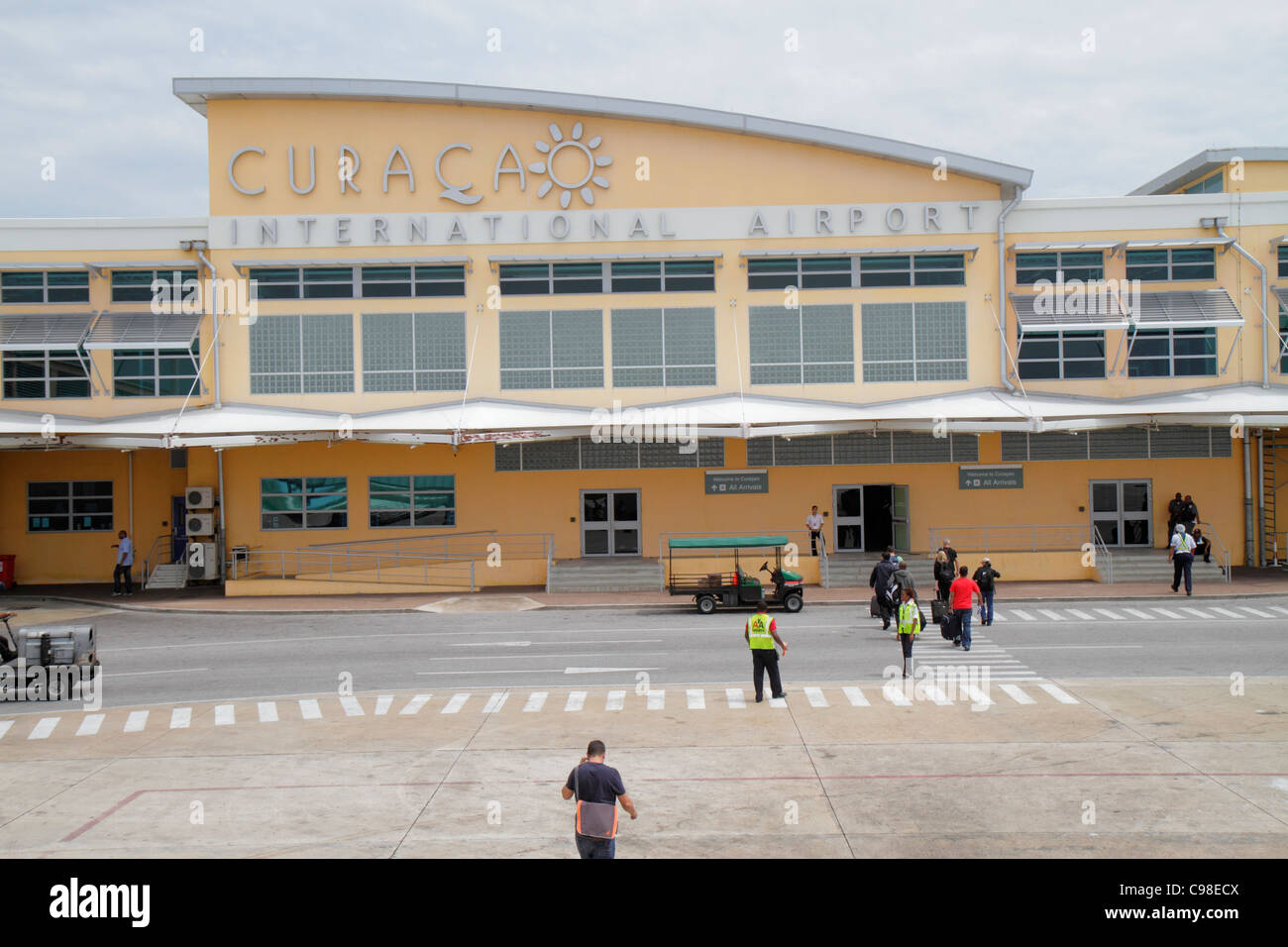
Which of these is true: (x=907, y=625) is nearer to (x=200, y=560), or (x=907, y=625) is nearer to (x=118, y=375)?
(x=200, y=560)

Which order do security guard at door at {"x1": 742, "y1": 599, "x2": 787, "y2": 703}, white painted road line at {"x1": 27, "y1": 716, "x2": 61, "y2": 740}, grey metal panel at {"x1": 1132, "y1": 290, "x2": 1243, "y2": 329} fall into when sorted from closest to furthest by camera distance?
1. white painted road line at {"x1": 27, "y1": 716, "x2": 61, "y2": 740}
2. security guard at door at {"x1": 742, "y1": 599, "x2": 787, "y2": 703}
3. grey metal panel at {"x1": 1132, "y1": 290, "x2": 1243, "y2": 329}

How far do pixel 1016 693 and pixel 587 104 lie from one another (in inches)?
966

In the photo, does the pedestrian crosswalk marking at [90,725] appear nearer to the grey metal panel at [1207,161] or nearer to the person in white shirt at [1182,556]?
the person in white shirt at [1182,556]

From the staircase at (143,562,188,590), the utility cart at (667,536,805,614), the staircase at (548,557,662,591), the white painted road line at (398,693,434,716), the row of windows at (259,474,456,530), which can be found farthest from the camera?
the row of windows at (259,474,456,530)

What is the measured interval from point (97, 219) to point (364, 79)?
979 centimetres

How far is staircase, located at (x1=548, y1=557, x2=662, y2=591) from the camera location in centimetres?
A: 3350

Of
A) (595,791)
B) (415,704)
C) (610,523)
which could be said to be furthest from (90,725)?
(610,523)

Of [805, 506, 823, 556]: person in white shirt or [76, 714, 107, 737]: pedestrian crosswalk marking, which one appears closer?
[76, 714, 107, 737]: pedestrian crosswalk marking

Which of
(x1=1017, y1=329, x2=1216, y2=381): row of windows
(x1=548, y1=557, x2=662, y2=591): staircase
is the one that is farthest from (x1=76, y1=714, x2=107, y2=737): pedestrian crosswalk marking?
(x1=1017, y1=329, x2=1216, y2=381): row of windows

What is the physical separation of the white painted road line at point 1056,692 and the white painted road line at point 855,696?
2.92m

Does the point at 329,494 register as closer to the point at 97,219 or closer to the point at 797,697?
the point at 97,219

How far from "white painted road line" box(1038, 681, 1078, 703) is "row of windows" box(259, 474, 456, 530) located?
21842 millimetres

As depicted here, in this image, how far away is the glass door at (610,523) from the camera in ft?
120

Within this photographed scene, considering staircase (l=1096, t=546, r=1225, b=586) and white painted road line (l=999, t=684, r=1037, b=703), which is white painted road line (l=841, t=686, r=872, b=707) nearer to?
white painted road line (l=999, t=684, r=1037, b=703)
